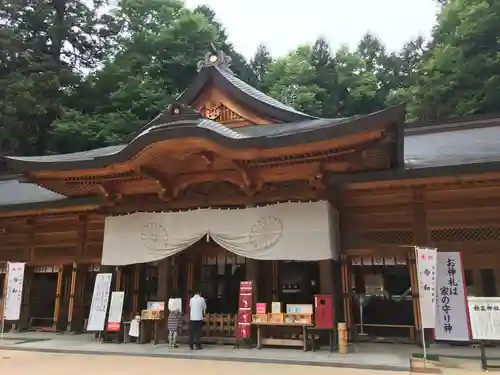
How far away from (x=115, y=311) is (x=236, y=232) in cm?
347

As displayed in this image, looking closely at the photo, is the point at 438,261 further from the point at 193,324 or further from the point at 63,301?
the point at 63,301

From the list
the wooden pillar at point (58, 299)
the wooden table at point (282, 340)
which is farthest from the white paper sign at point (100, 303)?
the wooden table at point (282, 340)

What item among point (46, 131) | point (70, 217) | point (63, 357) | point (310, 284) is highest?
point (46, 131)

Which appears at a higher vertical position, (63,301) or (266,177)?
(266,177)

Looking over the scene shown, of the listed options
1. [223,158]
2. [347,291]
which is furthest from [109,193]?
[347,291]

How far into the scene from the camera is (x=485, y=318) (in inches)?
257

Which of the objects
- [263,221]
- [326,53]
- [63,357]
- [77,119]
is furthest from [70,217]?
[326,53]

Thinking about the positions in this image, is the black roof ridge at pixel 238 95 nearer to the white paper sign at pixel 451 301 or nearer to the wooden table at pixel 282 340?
the white paper sign at pixel 451 301

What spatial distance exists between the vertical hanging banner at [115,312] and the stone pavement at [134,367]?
1.66 metres

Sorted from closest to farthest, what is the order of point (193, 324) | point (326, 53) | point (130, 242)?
point (193, 324) → point (130, 242) → point (326, 53)

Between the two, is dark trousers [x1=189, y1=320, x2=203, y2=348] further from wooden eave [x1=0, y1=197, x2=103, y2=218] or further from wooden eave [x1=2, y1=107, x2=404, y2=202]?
wooden eave [x1=0, y1=197, x2=103, y2=218]

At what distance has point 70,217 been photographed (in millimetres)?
12289

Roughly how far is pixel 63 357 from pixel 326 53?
1206 inches

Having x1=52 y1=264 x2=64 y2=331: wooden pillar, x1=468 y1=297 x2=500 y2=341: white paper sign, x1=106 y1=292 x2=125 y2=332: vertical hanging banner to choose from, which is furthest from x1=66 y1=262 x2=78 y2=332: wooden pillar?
x1=468 y1=297 x2=500 y2=341: white paper sign
